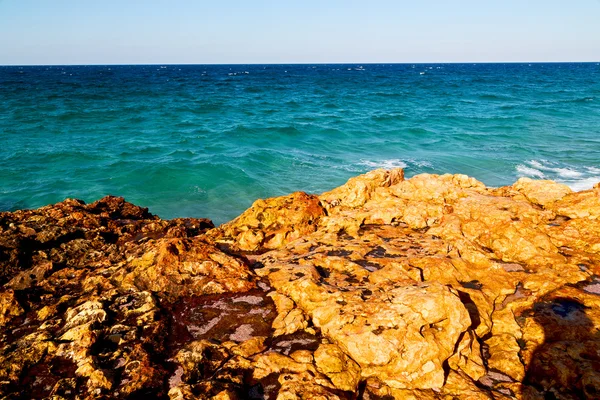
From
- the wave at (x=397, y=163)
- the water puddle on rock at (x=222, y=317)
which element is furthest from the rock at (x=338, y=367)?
the wave at (x=397, y=163)

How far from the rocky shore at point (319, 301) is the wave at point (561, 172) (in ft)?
43.2

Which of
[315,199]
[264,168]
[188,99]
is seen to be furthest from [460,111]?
[315,199]

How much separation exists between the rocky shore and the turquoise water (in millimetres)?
9251

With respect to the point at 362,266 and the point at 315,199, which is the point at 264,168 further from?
the point at 362,266

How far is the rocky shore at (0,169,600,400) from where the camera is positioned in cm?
463

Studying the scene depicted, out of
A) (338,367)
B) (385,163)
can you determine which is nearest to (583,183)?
(385,163)

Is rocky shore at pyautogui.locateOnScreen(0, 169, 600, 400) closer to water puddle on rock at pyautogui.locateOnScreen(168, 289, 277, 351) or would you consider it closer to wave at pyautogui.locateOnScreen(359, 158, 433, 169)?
water puddle on rock at pyautogui.locateOnScreen(168, 289, 277, 351)

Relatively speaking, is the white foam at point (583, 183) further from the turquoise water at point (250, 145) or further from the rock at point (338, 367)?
the rock at point (338, 367)

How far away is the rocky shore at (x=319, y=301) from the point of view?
463 cm

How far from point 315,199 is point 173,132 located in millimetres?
25758

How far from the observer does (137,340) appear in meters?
5.37

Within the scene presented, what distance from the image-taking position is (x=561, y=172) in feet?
71.4

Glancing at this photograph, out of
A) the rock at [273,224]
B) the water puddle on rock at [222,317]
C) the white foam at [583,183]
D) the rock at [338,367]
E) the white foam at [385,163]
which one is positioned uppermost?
the rock at [273,224]

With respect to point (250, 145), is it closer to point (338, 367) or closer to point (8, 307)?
point (8, 307)
